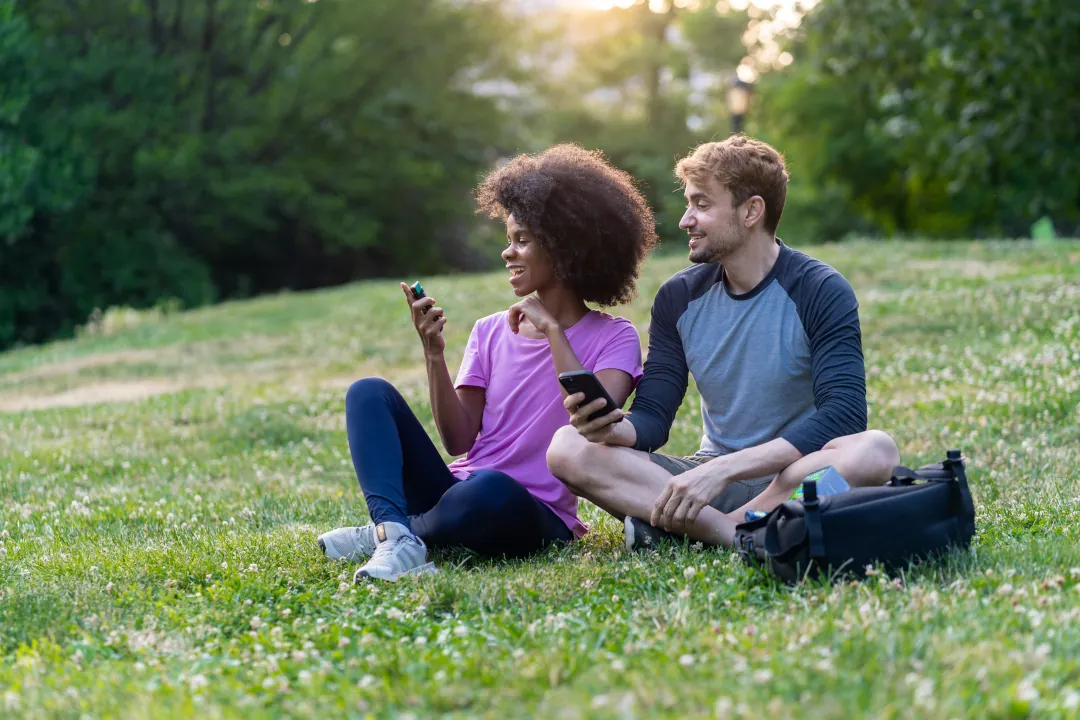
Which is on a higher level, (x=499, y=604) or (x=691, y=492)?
(x=691, y=492)

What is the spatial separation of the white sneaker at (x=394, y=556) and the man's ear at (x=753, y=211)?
1.91 metres

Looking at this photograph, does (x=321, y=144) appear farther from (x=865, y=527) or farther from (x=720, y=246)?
(x=865, y=527)

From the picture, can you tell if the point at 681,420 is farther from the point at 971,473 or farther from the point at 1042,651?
the point at 1042,651

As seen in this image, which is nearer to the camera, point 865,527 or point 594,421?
point 865,527

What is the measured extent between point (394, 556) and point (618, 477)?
0.97 metres

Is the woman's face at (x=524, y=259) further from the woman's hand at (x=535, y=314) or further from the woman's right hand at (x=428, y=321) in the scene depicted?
the woman's right hand at (x=428, y=321)

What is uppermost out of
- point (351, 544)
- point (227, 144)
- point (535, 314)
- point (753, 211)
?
point (227, 144)

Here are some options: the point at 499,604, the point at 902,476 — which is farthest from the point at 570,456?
the point at 902,476

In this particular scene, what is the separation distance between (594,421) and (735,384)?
0.77 m

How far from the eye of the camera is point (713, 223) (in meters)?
4.75

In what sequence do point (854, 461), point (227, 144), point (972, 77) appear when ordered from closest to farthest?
1. point (854, 461)
2. point (972, 77)
3. point (227, 144)

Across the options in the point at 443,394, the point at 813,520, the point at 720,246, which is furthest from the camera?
the point at 443,394

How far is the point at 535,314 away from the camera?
4742 mm

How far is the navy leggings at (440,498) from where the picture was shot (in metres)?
4.67
